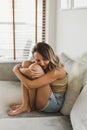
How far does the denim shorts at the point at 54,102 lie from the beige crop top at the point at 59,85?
0.03m

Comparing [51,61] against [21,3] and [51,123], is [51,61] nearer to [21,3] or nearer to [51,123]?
[51,123]

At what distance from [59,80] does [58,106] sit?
21 cm

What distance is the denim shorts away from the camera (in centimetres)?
186

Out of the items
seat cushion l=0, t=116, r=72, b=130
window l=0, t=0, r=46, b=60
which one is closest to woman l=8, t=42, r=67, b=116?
seat cushion l=0, t=116, r=72, b=130

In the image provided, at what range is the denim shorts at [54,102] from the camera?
1.86 meters

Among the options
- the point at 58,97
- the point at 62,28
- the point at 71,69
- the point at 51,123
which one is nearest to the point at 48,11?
the point at 62,28

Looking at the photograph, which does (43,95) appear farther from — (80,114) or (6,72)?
(6,72)

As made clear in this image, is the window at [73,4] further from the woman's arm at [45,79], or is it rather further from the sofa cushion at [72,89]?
the woman's arm at [45,79]

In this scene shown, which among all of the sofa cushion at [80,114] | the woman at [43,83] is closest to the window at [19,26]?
the woman at [43,83]

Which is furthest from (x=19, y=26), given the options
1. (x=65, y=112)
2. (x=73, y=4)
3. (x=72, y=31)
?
(x=65, y=112)

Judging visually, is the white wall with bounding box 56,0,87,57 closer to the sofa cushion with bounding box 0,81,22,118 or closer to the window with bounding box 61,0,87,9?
the window with bounding box 61,0,87,9

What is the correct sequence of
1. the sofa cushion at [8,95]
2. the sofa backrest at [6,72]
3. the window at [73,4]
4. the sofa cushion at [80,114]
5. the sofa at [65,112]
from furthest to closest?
the sofa backrest at [6,72] < the window at [73,4] < the sofa cushion at [8,95] < the sofa at [65,112] < the sofa cushion at [80,114]

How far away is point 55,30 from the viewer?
3.79 meters

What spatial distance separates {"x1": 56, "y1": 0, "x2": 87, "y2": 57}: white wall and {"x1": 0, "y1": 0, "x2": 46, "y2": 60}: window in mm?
460
